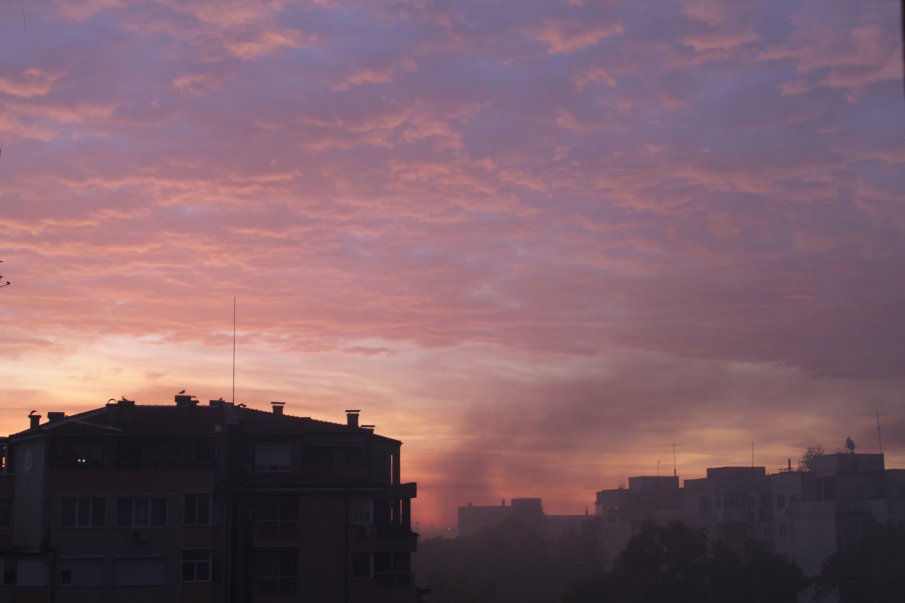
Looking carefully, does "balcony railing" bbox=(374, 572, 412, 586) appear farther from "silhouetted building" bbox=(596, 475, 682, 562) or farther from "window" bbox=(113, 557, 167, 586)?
"silhouetted building" bbox=(596, 475, 682, 562)

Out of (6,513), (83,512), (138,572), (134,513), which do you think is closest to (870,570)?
(138,572)

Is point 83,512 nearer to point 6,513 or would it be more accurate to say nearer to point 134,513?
point 134,513

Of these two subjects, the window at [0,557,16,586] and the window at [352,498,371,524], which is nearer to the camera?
the window at [0,557,16,586]

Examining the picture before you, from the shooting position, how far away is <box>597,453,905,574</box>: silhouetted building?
118m

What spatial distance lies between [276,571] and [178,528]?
669 centimetres

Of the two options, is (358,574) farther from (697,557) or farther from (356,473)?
(697,557)

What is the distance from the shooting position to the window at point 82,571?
6300 cm

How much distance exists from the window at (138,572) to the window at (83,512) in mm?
2663

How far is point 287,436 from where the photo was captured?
68188 mm

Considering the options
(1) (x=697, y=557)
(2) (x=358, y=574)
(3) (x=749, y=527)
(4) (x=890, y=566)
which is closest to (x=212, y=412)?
(2) (x=358, y=574)

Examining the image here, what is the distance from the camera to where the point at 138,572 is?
63781 mm

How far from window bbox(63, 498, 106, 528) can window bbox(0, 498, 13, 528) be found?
5600 mm

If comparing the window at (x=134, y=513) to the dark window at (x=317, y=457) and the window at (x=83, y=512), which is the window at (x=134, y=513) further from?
the dark window at (x=317, y=457)

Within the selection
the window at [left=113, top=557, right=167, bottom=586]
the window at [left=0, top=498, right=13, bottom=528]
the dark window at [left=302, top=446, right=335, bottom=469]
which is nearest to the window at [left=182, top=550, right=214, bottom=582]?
the window at [left=113, top=557, right=167, bottom=586]
